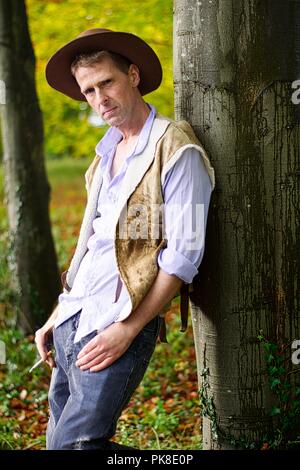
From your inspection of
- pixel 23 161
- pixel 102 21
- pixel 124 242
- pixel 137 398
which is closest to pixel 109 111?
pixel 124 242

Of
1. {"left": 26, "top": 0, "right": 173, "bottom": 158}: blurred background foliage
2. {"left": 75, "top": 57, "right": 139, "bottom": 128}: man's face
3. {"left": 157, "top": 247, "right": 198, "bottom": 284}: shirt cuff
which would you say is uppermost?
{"left": 26, "top": 0, "right": 173, "bottom": 158}: blurred background foliage

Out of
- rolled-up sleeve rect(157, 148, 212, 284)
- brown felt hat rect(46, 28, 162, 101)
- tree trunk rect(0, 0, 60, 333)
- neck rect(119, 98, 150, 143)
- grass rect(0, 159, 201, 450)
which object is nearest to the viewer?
rolled-up sleeve rect(157, 148, 212, 284)

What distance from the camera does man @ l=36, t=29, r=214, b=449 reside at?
2908 mm

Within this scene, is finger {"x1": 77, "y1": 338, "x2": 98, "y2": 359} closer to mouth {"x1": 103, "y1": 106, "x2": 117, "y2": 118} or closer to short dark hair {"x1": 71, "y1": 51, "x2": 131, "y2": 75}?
mouth {"x1": 103, "y1": 106, "x2": 117, "y2": 118}

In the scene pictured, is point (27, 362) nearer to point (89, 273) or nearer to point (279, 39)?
point (89, 273)

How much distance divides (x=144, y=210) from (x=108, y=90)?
0.53 metres

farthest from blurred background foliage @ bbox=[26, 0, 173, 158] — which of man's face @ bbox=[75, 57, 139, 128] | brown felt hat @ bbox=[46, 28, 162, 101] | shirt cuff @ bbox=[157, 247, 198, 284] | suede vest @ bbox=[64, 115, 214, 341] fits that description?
shirt cuff @ bbox=[157, 247, 198, 284]

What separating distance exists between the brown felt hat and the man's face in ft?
0.24

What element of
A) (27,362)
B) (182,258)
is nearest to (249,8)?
(182,258)

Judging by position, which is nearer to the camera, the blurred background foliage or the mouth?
the mouth

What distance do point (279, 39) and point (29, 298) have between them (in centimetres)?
434

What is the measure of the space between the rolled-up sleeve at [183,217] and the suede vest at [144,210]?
4 centimetres

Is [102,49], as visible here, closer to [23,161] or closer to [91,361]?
[91,361]

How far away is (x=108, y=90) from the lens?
305 centimetres
